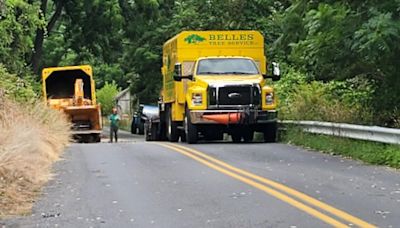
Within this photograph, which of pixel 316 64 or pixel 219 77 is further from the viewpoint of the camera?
pixel 219 77

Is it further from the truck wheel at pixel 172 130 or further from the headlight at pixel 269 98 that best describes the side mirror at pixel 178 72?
the headlight at pixel 269 98

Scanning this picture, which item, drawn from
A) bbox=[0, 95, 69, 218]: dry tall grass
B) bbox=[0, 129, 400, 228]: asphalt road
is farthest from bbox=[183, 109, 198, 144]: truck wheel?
bbox=[0, 129, 400, 228]: asphalt road

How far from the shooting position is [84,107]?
3055 cm

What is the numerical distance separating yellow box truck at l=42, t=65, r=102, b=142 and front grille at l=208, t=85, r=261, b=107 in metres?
9.35

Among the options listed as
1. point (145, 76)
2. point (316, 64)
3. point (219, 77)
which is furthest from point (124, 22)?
point (316, 64)

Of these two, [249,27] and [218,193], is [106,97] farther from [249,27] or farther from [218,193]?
[218,193]

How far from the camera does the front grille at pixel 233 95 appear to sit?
69.5 ft

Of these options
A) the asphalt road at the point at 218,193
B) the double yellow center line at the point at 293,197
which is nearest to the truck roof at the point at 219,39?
the asphalt road at the point at 218,193

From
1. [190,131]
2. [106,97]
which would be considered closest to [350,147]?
[190,131]

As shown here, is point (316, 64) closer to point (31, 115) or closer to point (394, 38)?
point (394, 38)

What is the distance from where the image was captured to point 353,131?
17594mm

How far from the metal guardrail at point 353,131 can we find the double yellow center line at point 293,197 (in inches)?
123

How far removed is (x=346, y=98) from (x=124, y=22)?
22239 millimetres

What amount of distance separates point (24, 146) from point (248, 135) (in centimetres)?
1047
